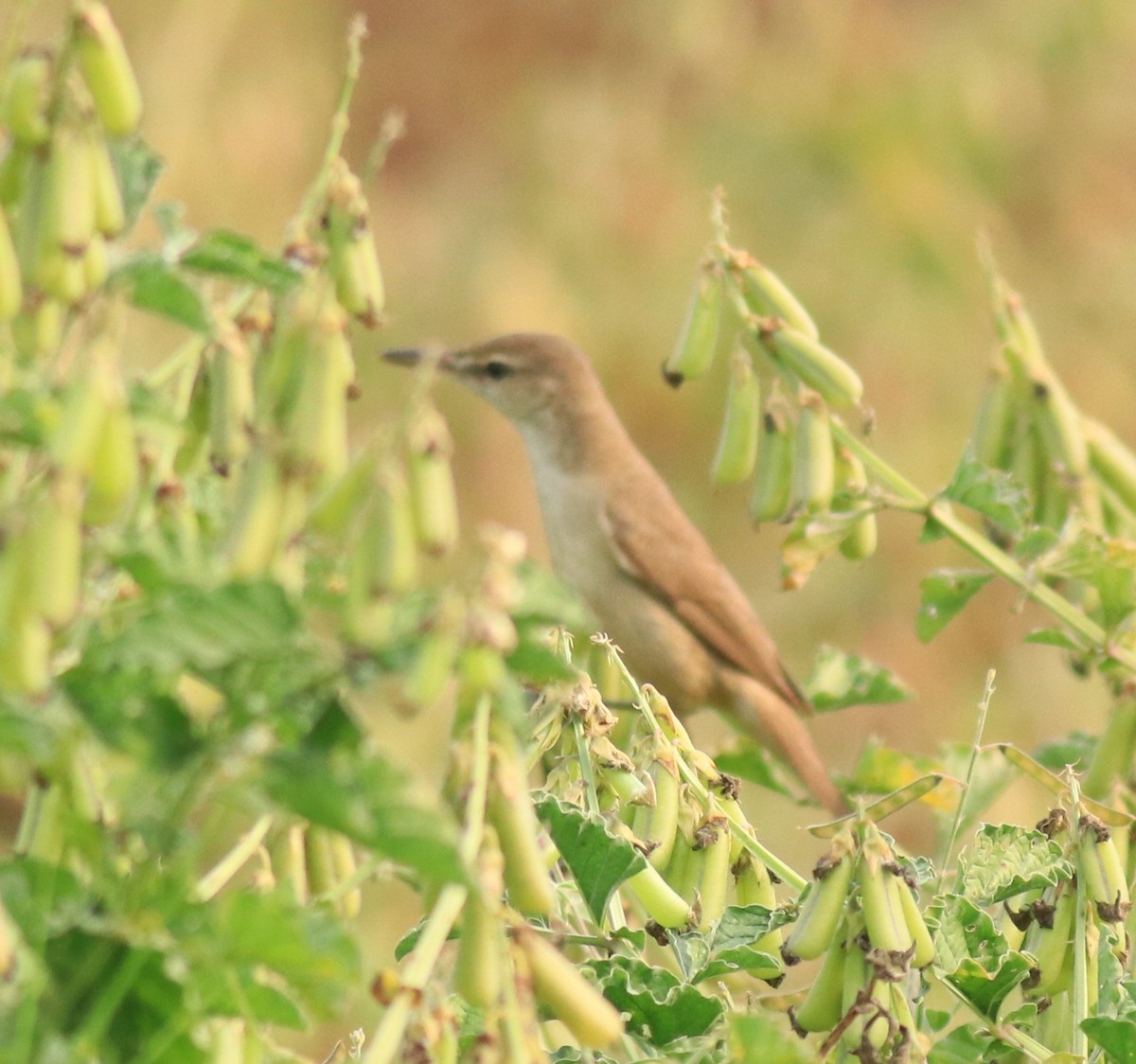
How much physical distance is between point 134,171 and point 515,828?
45 centimetres

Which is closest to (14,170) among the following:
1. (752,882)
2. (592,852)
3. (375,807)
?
(375,807)

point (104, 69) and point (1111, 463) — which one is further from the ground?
point (104, 69)

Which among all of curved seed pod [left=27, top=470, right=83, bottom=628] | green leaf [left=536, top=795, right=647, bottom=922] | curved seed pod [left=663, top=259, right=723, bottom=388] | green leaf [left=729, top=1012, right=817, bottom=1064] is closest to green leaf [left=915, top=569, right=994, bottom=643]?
curved seed pod [left=663, top=259, right=723, bottom=388]

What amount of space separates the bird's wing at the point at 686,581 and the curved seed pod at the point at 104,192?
2.66m

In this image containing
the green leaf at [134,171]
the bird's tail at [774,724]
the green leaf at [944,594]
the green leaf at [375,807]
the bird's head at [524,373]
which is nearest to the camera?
the green leaf at [375,807]

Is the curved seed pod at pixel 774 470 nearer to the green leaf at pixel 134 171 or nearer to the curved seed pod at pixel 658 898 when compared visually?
the curved seed pod at pixel 658 898

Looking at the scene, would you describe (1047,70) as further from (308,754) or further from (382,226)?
(308,754)

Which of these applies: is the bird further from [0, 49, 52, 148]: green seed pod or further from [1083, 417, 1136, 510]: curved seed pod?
[0, 49, 52, 148]: green seed pod

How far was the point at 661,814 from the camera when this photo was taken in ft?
4.66

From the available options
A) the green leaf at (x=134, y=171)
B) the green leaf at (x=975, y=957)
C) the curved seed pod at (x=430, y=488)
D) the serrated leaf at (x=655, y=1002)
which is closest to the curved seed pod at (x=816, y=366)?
the green leaf at (x=975, y=957)

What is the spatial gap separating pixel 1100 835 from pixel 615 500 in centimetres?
235

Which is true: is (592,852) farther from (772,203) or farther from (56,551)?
(772,203)

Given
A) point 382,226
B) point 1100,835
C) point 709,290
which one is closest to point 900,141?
point 382,226

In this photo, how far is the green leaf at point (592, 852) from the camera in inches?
48.7
